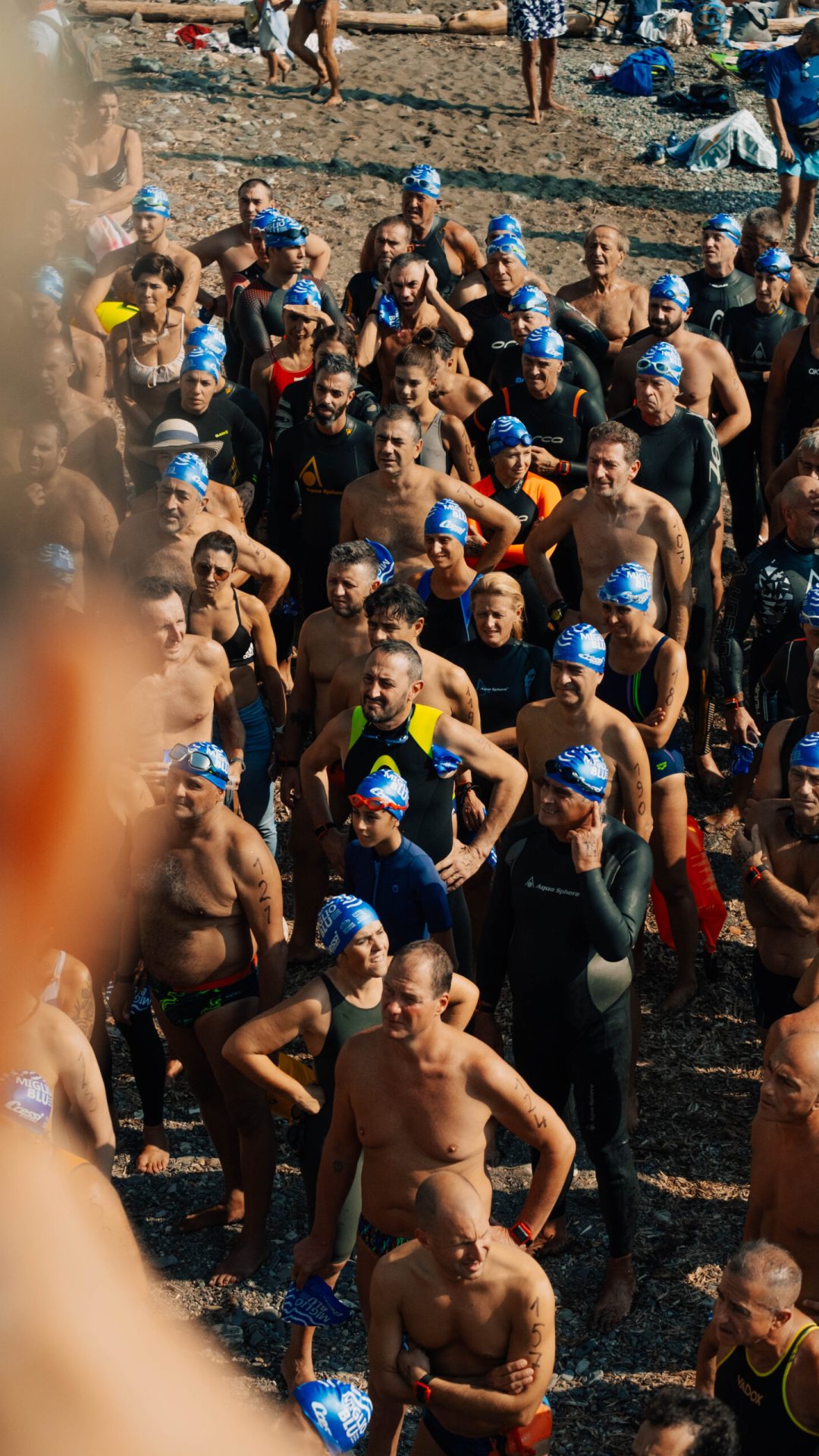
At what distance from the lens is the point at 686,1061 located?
6.49 meters

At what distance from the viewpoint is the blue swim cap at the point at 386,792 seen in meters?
5.33

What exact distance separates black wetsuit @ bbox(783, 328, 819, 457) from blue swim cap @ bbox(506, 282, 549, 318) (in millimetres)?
1454

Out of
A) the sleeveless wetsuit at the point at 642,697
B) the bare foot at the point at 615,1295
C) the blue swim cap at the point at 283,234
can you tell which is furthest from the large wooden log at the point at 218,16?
the bare foot at the point at 615,1295

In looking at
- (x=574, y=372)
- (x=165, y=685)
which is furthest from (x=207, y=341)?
(x=165, y=685)

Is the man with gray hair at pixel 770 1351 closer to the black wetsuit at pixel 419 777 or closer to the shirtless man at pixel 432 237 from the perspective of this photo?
the black wetsuit at pixel 419 777

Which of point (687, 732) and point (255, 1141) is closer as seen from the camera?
point (255, 1141)

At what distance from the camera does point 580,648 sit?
588 cm

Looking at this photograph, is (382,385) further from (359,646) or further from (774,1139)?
(774,1139)

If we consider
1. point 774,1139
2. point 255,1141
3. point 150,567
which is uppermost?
point 150,567

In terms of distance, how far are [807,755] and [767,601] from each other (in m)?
1.76

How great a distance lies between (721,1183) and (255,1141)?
Answer: 173 cm

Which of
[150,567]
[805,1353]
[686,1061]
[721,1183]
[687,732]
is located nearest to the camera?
[805,1353]

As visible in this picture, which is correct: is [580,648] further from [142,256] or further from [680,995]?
[142,256]

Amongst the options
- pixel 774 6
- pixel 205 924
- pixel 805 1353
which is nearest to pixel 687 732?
pixel 205 924
